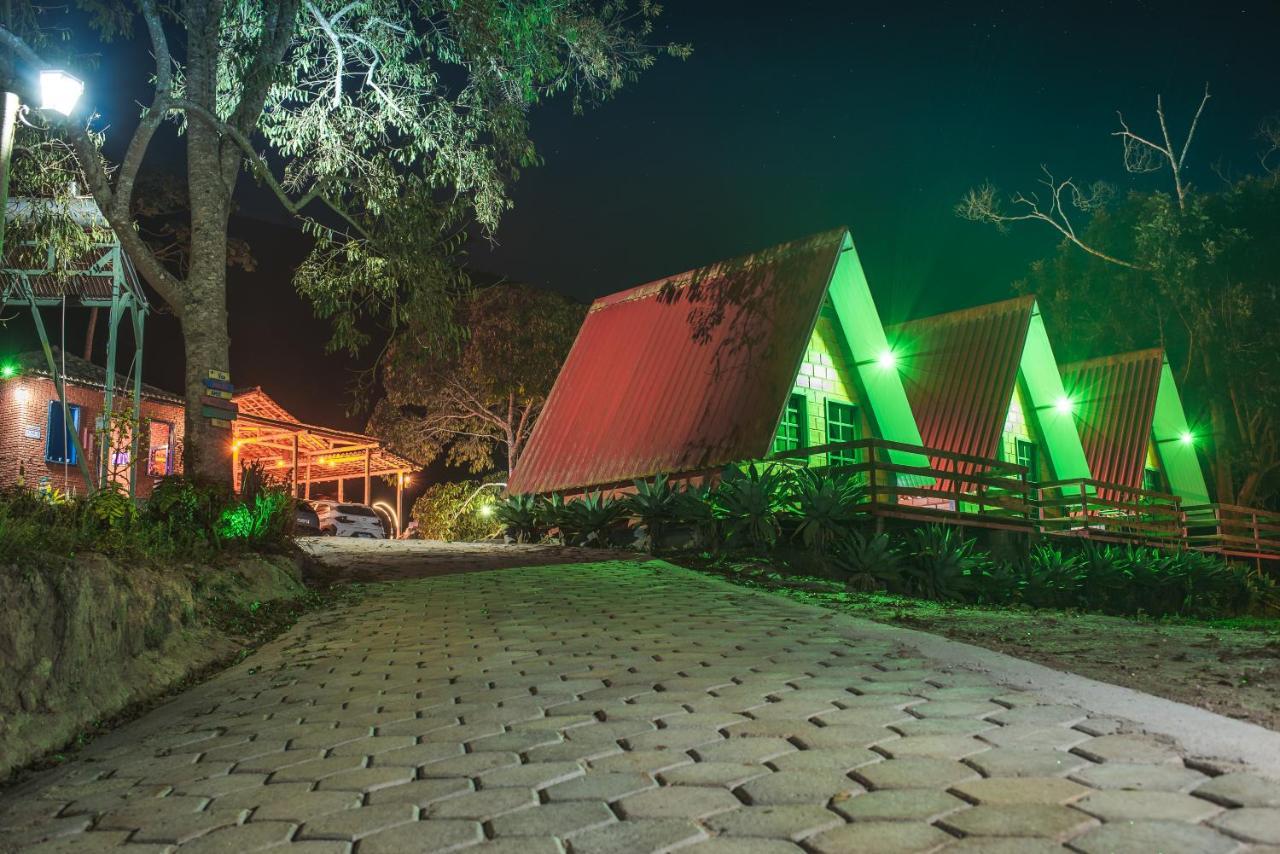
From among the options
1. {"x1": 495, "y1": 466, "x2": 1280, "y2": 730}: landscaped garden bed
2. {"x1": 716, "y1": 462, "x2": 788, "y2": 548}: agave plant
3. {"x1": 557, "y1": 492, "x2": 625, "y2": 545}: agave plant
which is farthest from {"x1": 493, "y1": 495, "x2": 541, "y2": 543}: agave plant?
{"x1": 716, "y1": 462, "x2": 788, "y2": 548}: agave plant

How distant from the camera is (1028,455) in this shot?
24562 mm

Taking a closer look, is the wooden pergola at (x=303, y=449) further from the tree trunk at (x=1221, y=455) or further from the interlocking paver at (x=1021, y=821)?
the tree trunk at (x=1221, y=455)

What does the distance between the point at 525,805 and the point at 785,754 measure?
3.70 feet

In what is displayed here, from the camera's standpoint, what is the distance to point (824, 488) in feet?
45.7

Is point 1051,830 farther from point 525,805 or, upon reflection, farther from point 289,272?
point 289,272

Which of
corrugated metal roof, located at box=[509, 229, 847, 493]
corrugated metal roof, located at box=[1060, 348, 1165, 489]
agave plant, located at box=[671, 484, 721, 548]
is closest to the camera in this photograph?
agave plant, located at box=[671, 484, 721, 548]

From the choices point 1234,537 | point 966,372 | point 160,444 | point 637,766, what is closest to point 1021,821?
point 637,766

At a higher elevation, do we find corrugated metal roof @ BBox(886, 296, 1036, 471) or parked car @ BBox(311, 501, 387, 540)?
corrugated metal roof @ BBox(886, 296, 1036, 471)

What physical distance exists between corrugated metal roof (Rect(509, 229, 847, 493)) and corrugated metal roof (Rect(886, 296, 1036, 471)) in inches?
199

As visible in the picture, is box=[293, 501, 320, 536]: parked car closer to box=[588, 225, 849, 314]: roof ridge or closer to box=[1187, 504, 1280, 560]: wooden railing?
box=[588, 225, 849, 314]: roof ridge

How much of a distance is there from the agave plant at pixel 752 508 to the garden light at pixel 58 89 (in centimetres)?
951

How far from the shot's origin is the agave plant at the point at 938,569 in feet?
45.2

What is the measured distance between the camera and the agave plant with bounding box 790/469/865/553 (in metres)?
13.7

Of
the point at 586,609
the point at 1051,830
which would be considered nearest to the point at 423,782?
the point at 1051,830
